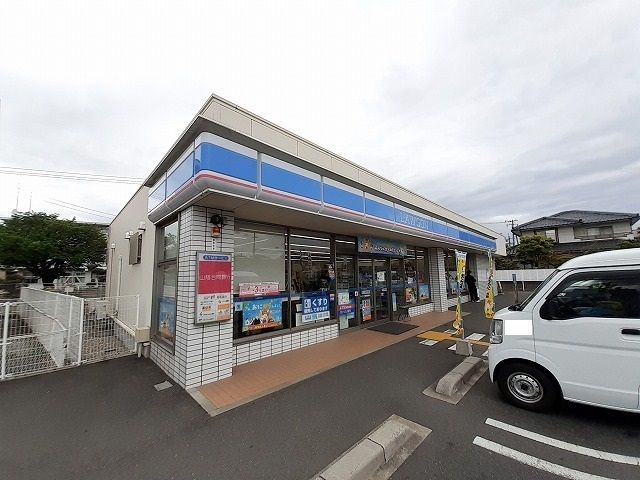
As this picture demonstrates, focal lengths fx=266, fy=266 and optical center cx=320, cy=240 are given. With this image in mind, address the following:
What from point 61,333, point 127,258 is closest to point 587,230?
point 127,258

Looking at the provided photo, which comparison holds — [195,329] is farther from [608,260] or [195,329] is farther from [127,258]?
[127,258]

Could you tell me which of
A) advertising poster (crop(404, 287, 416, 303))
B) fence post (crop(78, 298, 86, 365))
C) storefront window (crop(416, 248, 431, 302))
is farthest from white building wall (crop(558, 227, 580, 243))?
fence post (crop(78, 298, 86, 365))

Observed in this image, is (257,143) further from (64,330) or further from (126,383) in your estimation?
(64,330)

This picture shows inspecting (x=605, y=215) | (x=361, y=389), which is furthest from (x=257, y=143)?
(x=605, y=215)

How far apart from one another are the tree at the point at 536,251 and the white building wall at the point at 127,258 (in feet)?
92.3

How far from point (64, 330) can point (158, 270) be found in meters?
2.06

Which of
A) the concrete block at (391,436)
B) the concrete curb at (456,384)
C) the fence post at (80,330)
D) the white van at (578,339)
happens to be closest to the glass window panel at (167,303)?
the fence post at (80,330)

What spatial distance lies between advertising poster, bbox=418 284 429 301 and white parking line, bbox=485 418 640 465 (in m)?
7.93

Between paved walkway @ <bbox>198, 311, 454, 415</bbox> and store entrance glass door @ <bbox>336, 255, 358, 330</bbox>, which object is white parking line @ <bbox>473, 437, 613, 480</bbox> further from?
store entrance glass door @ <bbox>336, 255, 358, 330</bbox>

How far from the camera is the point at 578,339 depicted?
3205 millimetres

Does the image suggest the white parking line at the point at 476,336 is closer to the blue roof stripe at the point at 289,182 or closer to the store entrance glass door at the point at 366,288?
the store entrance glass door at the point at 366,288

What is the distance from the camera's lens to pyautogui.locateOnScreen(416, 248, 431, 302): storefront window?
36.6 ft

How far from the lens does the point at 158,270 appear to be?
19.7 feet

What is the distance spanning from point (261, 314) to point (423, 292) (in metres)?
7.95
